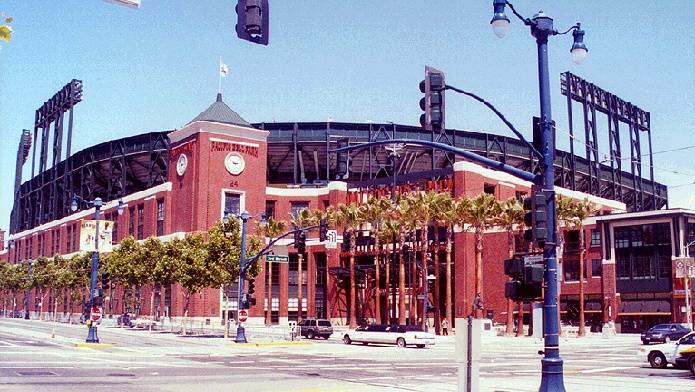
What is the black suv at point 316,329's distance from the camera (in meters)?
62.6

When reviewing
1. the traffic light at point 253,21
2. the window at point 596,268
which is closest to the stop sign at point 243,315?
the traffic light at point 253,21

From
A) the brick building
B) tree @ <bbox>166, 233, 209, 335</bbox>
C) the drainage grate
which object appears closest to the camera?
the drainage grate

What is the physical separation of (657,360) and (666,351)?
72cm

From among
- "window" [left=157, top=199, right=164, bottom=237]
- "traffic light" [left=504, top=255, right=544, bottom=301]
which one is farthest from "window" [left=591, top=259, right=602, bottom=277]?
"traffic light" [left=504, top=255, right=544, bottom=301]

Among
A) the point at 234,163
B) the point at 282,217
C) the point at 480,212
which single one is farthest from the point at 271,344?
the point at 282,217

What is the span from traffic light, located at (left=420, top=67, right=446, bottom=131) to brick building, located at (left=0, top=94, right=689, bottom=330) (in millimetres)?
66601

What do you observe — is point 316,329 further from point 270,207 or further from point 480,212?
point 270,207

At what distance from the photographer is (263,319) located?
9219cm

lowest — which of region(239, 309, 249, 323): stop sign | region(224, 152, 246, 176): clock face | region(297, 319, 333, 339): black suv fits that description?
region(297, 319, 333, 339): black suv

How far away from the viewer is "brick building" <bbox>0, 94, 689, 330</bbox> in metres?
87.3

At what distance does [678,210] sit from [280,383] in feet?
224

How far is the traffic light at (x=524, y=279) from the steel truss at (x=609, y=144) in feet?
314

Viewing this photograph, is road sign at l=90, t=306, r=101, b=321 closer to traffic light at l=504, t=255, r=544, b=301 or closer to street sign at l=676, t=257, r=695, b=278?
traffic light at l=504, t=255, r=544, b=301

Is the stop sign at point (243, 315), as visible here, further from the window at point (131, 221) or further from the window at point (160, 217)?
the window at point (131, 221)
